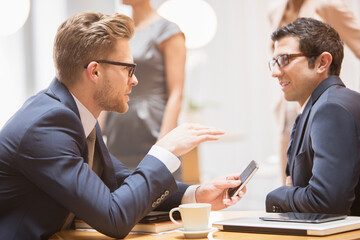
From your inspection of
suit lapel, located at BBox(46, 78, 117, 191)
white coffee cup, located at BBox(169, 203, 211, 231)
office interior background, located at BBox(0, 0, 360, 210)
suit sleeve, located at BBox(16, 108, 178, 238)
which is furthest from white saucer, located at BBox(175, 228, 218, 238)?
office interior background, located at BBox(0, 0, 360, 210)

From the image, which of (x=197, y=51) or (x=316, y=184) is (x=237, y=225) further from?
(x=197, y=51)

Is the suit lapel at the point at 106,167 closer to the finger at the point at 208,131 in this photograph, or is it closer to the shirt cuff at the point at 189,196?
the shirt cuff at the point at 189,196

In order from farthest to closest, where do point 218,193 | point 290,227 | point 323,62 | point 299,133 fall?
point 323,62 → point 299,133 → point 218,193 → point 290,227

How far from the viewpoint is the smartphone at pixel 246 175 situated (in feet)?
5.53

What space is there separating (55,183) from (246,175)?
0.61 meters

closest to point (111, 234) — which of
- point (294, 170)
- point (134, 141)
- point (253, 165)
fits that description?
point (253, 165)

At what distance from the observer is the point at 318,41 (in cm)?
237

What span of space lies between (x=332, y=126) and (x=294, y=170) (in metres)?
0.28

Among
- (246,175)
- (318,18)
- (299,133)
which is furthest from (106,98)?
(318,18)

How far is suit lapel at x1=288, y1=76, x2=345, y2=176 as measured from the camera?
6.95 ft

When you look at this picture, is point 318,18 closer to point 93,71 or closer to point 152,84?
point 152,84

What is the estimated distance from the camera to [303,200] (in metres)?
1.88

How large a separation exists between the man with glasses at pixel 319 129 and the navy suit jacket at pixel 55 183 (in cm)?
54

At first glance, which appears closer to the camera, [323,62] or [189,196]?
[189,196]
